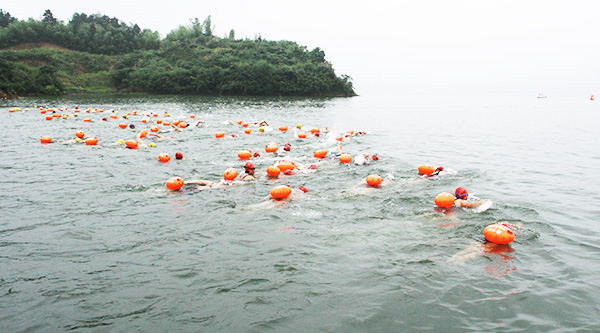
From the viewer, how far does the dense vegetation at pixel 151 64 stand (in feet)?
288

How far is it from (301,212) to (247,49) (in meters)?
114

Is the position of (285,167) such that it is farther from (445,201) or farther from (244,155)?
(445,201)

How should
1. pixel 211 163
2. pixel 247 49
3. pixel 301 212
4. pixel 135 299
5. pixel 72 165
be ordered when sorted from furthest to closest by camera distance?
pixel 247 49, pixel 211 163, pixel 72 165, pixel 301 212, pixel 135 299

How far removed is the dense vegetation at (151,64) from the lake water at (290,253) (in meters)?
67.3

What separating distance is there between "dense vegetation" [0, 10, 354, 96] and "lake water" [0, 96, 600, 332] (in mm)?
67302

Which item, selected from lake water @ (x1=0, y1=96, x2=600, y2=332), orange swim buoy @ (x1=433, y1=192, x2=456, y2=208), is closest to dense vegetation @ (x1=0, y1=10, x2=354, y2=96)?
lake water @ (x1=0, y1=96, x2=600, y2=332)

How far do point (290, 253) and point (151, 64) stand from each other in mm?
99764

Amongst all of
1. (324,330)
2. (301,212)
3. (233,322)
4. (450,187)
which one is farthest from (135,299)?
(450,187)

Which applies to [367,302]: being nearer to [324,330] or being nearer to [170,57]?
[324,330]

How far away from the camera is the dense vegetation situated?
87812 millimetres

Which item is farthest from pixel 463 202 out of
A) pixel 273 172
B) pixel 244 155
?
pixel 244 155

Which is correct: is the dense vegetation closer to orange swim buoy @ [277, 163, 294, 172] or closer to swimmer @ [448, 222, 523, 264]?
orange swim buoy @ [277, 163, 294, 172]

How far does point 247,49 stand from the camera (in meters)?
117

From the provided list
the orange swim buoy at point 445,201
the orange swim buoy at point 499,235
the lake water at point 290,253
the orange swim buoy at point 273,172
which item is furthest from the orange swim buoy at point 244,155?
the orange swim buoy at point 499,235
